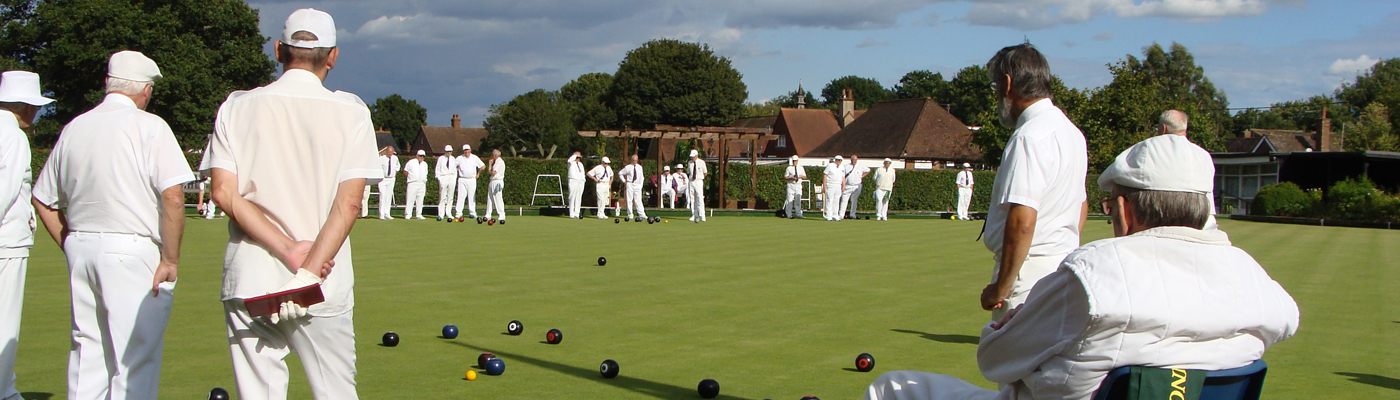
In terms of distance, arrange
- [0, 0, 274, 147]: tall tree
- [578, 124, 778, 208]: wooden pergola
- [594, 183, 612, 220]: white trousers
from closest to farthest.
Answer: [594, 183, 612, 220]: white trousers
[578, 124, 778, 208]: wooden pergola
[0, 0, 274, 147]: tall tree

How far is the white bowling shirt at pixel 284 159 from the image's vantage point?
10.5 feet

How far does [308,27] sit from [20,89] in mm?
2037

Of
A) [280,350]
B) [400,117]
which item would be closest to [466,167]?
[280,350]

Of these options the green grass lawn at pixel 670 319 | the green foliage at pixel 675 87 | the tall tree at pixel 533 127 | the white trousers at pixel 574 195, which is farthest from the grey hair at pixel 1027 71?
the tall tree at pixel 533 127

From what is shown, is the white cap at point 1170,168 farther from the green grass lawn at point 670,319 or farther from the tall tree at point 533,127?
the tall tree at point 533,127

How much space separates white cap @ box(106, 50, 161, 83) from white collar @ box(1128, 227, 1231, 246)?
12.4 ft

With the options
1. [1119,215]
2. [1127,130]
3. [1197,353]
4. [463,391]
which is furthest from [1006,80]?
[1127,130]

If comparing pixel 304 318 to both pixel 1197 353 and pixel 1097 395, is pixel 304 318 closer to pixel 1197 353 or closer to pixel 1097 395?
pixel 1097 395

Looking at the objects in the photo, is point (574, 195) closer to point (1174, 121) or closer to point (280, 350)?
point (1174, 121)

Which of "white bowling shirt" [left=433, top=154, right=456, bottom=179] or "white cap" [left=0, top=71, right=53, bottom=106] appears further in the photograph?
"white bowling shirt" [left=433, top=154, right=456, bottom=179]

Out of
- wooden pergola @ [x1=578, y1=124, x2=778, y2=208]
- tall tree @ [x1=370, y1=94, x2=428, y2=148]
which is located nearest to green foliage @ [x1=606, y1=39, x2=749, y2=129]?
wooden pergola @ [x1=578, y1=124, x2=778, y2=208]

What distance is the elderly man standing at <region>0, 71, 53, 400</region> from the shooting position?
4.18 metres

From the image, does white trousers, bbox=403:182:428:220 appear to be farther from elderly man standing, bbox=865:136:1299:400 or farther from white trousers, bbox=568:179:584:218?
elderly man standing, bbox=865:136:1299:400

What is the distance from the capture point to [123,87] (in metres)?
4.01
